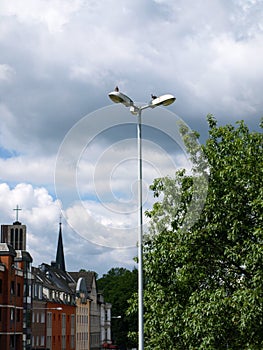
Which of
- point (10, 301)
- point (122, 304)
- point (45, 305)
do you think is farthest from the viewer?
point (122, 304)

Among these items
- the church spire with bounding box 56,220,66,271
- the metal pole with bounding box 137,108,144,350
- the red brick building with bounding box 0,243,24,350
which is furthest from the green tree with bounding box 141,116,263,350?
the church spire with bounding box 56,220,66,271

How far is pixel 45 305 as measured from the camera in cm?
9306

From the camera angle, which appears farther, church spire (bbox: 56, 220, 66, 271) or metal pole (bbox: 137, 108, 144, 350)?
church spire (bbox: 56, 220, 66, 271)

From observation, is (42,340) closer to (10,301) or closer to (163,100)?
(10,301)

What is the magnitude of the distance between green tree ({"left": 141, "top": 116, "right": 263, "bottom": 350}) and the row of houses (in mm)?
47467

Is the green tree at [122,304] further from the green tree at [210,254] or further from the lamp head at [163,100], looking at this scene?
the lamp head at [163,100]

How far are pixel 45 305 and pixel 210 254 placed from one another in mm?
66698

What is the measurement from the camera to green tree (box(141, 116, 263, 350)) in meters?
27.0

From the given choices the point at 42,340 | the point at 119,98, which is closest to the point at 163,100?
the point at 119,98

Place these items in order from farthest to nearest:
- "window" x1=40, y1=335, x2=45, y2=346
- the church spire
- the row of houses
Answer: the church spire, "window" x1=40, y1=335, x2=45, y2=346, the row of houses

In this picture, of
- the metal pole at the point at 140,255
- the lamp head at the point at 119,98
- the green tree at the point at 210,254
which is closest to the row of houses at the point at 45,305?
the green tree at the point at 210,254

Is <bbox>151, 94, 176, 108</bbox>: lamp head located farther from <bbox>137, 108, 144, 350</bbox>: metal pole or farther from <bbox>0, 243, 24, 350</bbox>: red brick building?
<bbox>0, 243, 24, 350</bbox>: red brick building

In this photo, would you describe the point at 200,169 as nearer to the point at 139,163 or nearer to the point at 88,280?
the point at 139,163

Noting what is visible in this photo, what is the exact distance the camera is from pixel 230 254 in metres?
28.0
